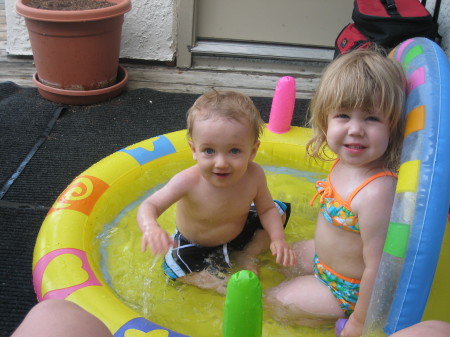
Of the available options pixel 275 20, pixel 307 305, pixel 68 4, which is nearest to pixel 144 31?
pixel 68 4

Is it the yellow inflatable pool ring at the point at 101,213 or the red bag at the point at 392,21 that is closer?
the yellow inflatable pool ring at the point at 101,213

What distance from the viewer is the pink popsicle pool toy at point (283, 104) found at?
97.2 inches

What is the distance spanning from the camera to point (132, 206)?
2254 mm

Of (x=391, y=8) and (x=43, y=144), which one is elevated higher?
(x=391, y=8)

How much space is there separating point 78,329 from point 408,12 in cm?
258

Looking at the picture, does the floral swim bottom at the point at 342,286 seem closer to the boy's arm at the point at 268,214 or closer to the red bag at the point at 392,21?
the boy's arm at the point at 268,214

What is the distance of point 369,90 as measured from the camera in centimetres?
145

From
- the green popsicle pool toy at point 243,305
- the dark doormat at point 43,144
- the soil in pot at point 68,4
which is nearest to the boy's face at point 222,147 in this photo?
the green popsicle pool toy at point 243,305

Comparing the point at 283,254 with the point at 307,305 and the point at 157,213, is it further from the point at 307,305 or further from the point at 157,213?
the point at 157,213

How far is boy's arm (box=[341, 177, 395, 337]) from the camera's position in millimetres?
1445

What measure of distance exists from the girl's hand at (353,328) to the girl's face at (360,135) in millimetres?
457

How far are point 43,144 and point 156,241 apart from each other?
1.65 metres

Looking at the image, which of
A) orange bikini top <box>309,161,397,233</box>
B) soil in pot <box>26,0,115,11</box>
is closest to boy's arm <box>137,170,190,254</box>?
orange bikini top <box>309,161,397,233</box>

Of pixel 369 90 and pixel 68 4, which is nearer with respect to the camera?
pixel 369 90
